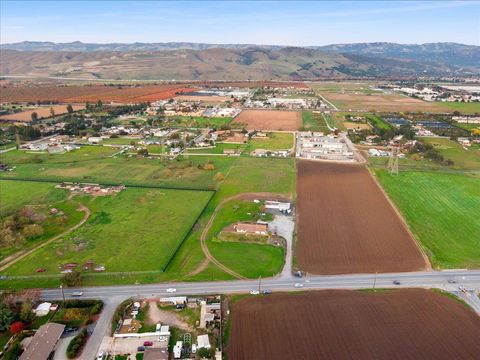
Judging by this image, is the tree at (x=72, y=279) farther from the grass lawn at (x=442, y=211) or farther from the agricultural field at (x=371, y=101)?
the agricultural field at (x=371, y=101)

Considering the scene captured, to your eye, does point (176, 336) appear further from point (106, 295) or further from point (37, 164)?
point (37, 164)

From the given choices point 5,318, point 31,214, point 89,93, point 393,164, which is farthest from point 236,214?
point 89,93

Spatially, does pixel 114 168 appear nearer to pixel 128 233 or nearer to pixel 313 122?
pixel 128 233

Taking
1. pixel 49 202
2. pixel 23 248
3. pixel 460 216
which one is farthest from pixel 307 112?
pixel 23 248

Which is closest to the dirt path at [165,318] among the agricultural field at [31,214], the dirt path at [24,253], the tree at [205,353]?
the tree at [205,353]

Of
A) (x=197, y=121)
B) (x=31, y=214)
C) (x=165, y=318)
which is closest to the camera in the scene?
(x=165, y=318)

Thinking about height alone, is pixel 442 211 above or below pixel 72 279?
above

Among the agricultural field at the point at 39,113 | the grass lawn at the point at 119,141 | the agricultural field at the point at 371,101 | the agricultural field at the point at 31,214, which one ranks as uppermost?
the agricultural field at the point at 371,101
